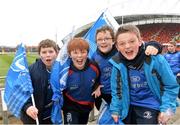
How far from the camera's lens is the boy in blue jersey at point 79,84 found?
A: 388 cm

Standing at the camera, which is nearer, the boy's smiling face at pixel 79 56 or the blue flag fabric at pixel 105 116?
the boy's smiling face at pixel 79 56

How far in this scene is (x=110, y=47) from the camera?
4277 millimetres

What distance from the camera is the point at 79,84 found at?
12.9 ft

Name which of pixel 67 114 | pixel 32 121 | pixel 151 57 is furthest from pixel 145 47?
pixel 32 121

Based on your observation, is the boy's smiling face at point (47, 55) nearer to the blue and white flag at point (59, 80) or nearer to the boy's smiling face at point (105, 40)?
the blue and white flag at point (59, 80)

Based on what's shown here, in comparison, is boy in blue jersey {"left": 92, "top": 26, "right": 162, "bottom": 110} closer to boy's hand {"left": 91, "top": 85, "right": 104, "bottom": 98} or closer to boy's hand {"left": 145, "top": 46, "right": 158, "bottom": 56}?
boy's hand {"left": 91, "top": 85, "right": 104, "bottom": 98}

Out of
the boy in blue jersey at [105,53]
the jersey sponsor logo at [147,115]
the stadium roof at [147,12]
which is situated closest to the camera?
the jersey sponsor logo at [147,115]

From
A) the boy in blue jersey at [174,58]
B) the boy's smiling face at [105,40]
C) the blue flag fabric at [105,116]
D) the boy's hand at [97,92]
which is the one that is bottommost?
the blue flag fabric at [105,116]

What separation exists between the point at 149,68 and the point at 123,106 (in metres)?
0.48

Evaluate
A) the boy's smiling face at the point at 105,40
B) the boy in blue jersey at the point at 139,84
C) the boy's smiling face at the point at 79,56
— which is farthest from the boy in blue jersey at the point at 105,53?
the boy in blue jersey at the point at 139,84

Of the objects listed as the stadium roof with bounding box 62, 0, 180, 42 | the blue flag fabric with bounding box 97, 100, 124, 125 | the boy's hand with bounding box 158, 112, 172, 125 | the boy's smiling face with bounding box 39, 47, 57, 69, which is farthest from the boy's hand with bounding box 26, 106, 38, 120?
the stadium roof with bounding box 62, 0, 180, 42

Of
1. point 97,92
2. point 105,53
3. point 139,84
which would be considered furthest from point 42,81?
point 139,84

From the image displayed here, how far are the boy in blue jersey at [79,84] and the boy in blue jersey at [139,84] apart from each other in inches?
19.6

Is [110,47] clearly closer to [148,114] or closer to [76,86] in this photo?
[76,86]
